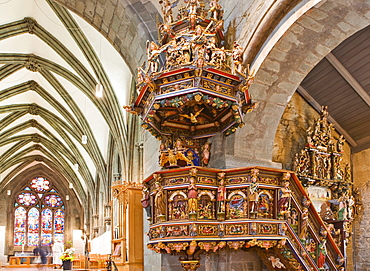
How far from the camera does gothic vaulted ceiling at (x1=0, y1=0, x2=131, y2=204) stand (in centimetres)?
1425

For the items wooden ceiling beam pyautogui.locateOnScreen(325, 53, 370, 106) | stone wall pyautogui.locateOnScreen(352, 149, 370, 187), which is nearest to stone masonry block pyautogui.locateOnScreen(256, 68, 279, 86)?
wooden ceiling beam pyautogui.locateOnScreen(325, 53, 370, 106)

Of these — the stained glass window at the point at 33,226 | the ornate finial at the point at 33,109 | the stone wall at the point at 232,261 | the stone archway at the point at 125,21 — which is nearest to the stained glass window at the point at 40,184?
the stained glass window at the point at 33,226

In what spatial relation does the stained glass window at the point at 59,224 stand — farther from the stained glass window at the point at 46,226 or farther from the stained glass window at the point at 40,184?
the stained glass window at the point at 40,184

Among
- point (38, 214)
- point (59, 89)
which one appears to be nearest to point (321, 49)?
point (59, 89)

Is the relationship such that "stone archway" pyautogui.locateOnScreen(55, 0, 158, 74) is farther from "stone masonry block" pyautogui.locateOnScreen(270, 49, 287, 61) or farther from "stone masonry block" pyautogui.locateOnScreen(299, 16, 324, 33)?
"stone masonry block" pyautogui.locateOnScreen(299, 16, 324, 33)

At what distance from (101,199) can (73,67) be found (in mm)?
9801

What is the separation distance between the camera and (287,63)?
26.3ft

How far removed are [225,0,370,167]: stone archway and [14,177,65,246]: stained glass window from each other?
91.1 ft

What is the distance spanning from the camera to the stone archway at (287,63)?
7156mm

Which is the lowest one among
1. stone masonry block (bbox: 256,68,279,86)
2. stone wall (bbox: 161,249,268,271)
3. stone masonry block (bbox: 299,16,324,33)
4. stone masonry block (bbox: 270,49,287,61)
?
stone wall (bbox: 161,249,268,271)

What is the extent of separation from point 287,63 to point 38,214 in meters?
29.3

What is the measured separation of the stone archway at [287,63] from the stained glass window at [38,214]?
27.8 m

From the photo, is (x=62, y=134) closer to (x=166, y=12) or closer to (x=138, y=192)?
(x=138, y=192)

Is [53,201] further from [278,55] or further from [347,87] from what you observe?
[278,55]
